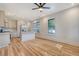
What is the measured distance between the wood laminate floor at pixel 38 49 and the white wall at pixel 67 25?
126 millimetres

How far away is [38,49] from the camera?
1657 millimetres

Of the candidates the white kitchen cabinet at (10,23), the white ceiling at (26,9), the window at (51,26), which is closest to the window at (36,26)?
the white ceiling at (26,9)

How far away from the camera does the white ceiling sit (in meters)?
1.52

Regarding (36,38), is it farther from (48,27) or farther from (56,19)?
(56,19)

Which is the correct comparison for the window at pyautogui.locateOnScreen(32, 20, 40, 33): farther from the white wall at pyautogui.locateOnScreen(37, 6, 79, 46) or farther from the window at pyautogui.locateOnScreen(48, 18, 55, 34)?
the window at pyautogui.locateOnScreen(48, 18, 55, 34)

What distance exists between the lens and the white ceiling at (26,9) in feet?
5.00

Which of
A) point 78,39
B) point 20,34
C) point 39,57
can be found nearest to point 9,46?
point 20,34

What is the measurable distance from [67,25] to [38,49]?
0.75 meters

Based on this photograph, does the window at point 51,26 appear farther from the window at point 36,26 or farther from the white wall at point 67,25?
the window at point 36,26

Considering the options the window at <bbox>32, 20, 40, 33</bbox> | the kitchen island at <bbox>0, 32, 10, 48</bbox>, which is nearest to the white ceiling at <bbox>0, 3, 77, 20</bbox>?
the window at <bbox>32, 20, 40, 33</bbox>

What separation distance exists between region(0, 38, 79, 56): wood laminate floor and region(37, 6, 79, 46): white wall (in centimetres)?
13

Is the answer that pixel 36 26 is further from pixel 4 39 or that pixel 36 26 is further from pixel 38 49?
pixel 4 39

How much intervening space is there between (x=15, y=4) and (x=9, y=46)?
839 millimetres

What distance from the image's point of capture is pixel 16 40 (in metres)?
1.79
